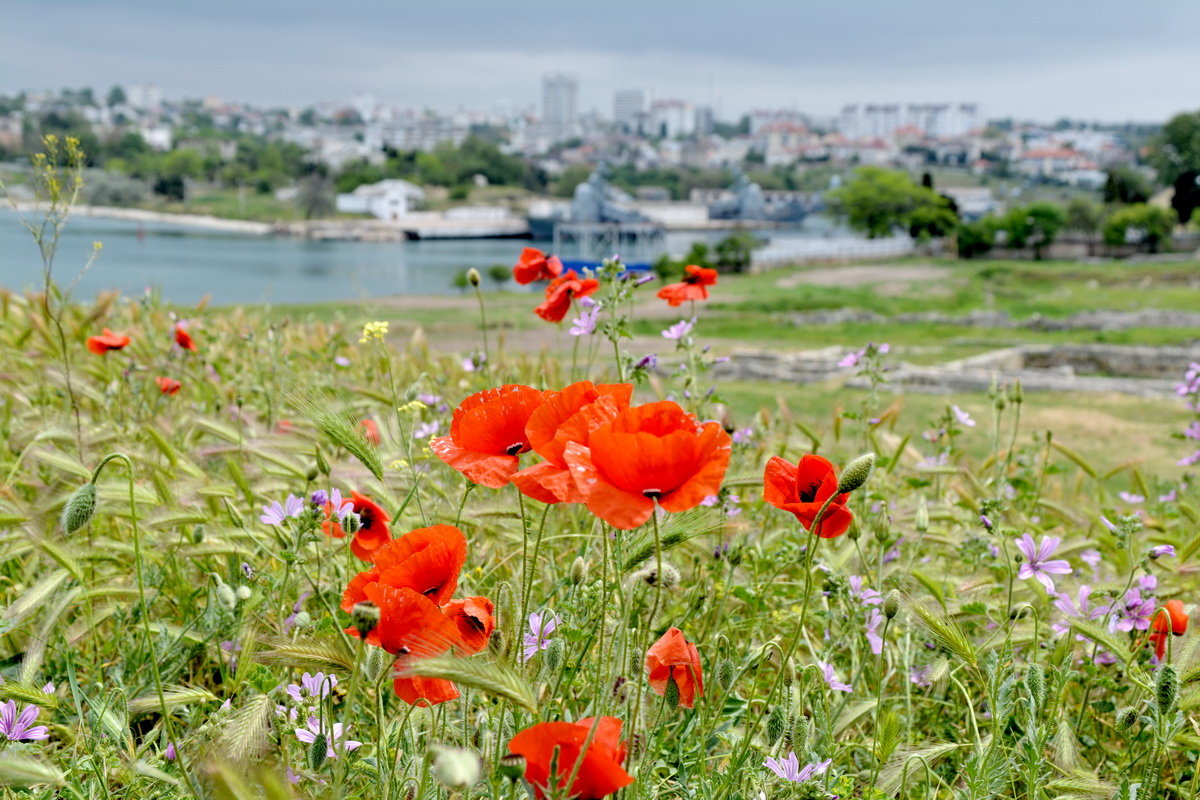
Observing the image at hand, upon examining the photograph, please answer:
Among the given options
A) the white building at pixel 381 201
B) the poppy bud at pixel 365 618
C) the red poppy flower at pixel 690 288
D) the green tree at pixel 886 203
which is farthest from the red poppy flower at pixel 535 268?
the white building at pixel 381 201

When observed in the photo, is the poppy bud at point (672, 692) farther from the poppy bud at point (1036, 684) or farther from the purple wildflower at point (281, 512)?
the purple wildflower at point (281, 512)

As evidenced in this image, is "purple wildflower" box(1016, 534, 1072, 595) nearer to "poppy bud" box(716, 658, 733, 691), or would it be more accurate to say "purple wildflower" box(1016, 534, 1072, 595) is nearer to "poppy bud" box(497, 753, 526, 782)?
"poppy bud" box(716, 658, 733, 691)

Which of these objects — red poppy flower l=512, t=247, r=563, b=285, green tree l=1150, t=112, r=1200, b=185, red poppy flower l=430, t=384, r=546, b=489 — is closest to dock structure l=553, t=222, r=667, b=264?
green tree l=1150, t=112, r=1200, b=185

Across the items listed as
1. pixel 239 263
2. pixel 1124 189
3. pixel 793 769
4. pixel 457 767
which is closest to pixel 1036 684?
pixel 793 769

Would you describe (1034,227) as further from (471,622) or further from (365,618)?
(365,618)

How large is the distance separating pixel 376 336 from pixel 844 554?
1107 mm

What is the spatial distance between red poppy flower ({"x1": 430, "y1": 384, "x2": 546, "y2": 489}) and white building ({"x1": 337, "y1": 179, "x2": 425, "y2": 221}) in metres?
95.5

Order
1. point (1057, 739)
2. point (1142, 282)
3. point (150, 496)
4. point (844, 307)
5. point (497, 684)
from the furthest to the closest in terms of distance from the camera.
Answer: point (1142, 282)
point (844, 307)
point (150, 496)
point (1057, 739)
point (497, 684)

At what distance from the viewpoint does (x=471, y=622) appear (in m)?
1.09

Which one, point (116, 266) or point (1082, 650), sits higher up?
point (1082, 650)

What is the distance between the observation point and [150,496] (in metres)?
1.98

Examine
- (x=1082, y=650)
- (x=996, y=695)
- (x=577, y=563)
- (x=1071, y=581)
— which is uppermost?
(x=577, y=563)

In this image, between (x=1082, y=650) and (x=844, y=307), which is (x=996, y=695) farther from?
(x=844, y=307)

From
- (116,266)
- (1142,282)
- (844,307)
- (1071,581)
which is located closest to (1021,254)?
(1142,282)
